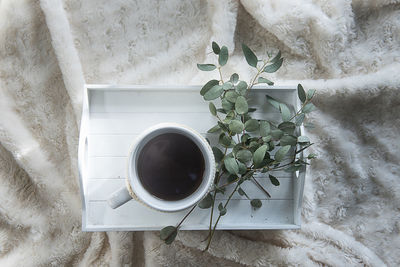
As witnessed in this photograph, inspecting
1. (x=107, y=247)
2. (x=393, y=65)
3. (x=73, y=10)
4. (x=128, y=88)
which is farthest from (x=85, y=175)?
(x=393, y=65)

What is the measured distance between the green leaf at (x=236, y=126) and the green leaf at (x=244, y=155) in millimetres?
34

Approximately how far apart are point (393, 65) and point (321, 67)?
0.15 metres

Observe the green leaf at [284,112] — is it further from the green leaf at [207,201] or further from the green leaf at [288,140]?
the green leaf at [207,201]

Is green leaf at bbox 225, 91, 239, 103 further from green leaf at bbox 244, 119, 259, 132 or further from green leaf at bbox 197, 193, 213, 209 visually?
green leaf at bbox 197, 193, 213, 209

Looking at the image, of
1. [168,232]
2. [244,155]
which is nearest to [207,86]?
[244,155]

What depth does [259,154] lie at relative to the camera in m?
0.61

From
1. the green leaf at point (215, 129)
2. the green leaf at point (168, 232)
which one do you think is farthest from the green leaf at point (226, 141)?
the green leaf at point (168, 232)

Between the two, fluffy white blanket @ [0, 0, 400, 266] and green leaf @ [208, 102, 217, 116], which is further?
fluffy white blanket @ [0, 0, 400, 266]

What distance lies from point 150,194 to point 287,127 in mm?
245

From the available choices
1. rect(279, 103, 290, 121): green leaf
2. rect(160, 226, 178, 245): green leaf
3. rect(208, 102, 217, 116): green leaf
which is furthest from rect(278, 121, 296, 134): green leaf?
rect(160, 226, 178, 245): green leaf

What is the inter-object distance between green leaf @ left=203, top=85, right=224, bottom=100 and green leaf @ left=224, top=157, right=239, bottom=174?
4.1 inches

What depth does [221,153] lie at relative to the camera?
66cm

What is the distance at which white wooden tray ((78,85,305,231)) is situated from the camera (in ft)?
2.17

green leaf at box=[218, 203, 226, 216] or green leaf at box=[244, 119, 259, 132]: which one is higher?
green leaf at box=[244, 119, 259, 132]
